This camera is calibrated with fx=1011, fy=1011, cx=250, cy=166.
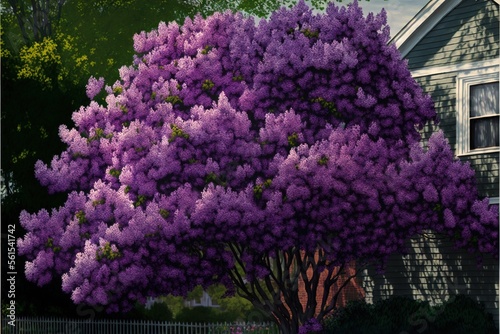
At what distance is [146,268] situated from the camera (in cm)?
2367

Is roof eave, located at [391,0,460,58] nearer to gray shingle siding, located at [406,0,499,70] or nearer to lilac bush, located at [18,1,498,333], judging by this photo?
gray shingle siding, located at [406,0,499,70]

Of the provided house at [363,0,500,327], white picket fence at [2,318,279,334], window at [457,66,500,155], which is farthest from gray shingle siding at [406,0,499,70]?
white picket fence at [2,318,279,334]

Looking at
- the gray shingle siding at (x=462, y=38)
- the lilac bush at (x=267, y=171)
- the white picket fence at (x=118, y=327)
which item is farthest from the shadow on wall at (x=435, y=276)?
the gray shingle siding at (x=462, y=38)

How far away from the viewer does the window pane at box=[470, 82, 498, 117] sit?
25531mm

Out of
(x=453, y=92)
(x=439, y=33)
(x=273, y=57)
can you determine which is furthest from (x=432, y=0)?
(x=273, y=57)

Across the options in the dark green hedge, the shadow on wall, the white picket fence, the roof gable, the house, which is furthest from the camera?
the roof gable

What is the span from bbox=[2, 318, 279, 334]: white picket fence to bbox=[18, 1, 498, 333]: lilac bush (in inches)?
83.5

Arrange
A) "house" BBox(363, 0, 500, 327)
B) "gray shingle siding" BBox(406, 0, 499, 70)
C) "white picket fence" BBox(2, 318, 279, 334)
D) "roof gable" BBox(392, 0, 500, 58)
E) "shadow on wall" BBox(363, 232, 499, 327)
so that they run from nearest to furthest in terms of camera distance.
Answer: "shadow on wall" BBox(363, 232, 499, 327)
"house" BBox(363, 0, 500, 327)
"gray shingle siding" BBox(406, 0, 499, 70)
"white picket fence" BBox(2, 318, 279, 334)
"roof gable" BBox(392, 0, 500, 58)

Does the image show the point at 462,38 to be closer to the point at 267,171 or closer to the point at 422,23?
the point at 422,23

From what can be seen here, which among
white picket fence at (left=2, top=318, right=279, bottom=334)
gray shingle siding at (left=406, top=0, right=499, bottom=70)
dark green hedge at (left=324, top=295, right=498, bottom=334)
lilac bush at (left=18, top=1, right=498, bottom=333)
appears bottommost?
white picket fence at (left=2, top=318, right=279, bottom=334)

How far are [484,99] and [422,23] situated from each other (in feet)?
9.74

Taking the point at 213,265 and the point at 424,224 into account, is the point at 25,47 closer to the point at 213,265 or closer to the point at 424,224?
the point at 213,265

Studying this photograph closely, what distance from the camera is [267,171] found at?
2345cm

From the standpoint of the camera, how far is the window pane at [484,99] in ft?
83.8
